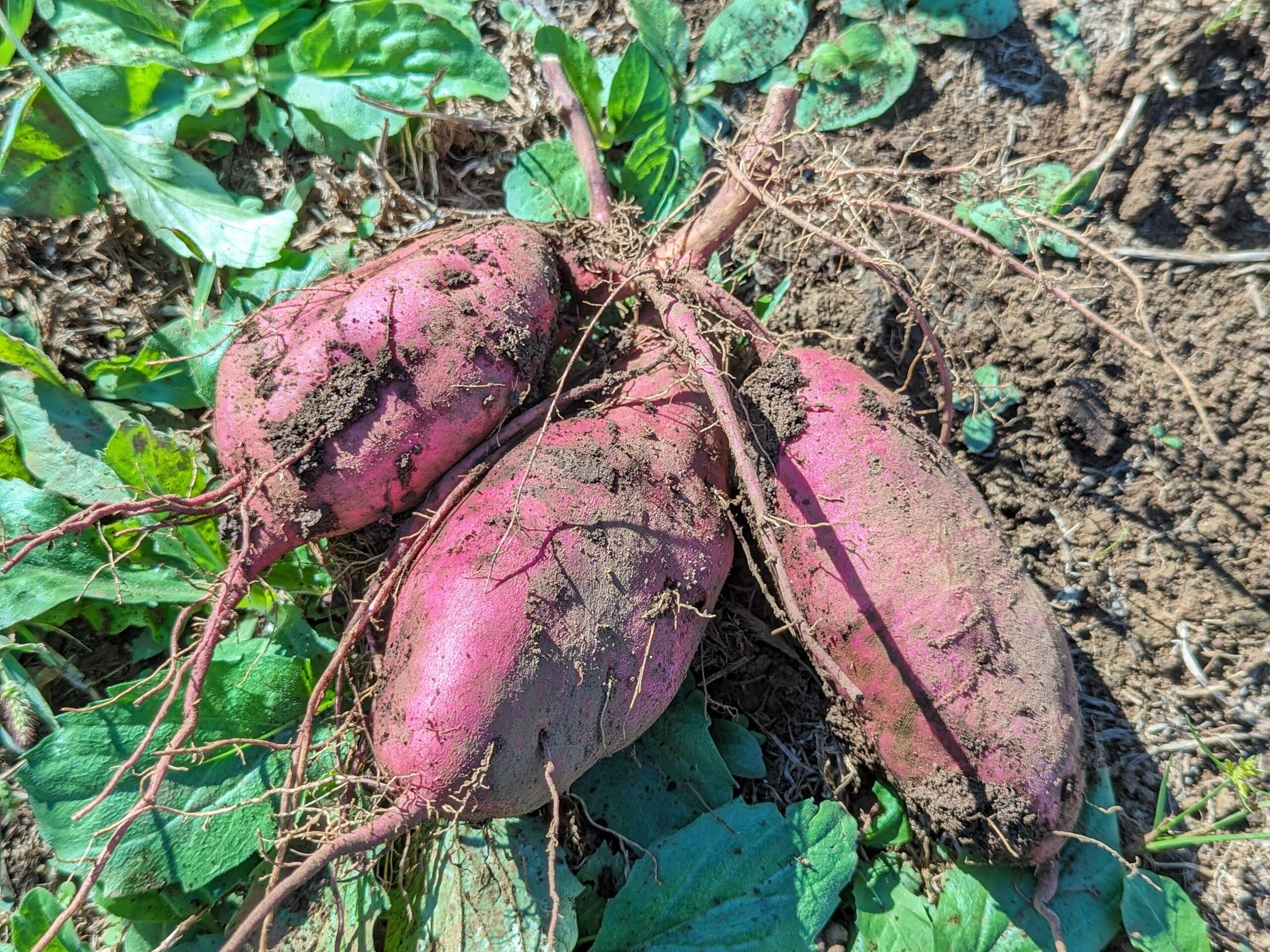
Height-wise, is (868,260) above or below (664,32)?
below

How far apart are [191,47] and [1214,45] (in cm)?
235

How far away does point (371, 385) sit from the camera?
1.42m

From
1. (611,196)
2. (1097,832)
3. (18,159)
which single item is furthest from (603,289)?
(1097,832)

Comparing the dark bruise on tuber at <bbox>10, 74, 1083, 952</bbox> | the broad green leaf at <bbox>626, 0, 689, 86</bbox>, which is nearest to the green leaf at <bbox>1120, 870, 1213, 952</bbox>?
the dark bruise on tuber at <bbox>10, 74, 1083, 952</bbox>

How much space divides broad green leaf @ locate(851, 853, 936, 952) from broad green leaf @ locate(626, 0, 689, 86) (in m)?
1.89

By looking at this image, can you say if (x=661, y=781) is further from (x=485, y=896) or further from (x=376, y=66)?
(x=376, y=66)

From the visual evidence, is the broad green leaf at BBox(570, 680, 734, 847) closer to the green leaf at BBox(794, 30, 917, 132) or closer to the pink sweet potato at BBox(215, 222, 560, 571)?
the pink sweet potato at BBox(215, 222, 560, 571)

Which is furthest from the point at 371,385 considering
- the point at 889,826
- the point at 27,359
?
the point at 889,826

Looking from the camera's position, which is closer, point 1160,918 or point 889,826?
point 1160,918

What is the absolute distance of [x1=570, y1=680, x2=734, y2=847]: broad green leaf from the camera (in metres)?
1.62

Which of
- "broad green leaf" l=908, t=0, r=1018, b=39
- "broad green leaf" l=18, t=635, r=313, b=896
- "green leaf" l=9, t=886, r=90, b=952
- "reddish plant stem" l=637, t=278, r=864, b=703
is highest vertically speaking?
"broad green leaf" l=908, t=0, r=1018, b=39

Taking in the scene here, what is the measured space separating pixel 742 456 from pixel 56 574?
1391mm

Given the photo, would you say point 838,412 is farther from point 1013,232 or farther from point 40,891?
point 40,891

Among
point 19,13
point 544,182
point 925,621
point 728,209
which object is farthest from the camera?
point 544,182
